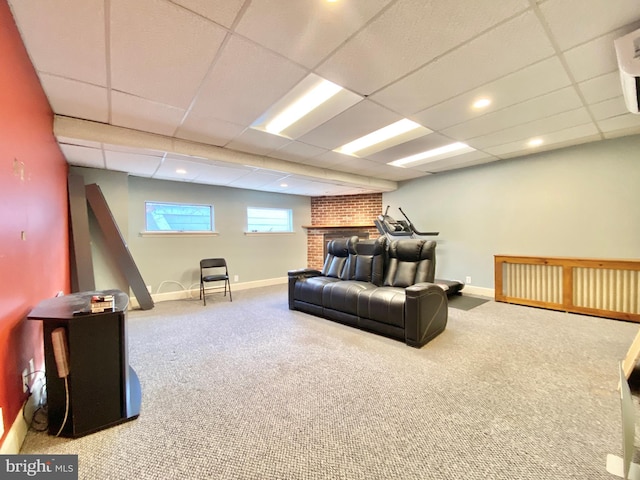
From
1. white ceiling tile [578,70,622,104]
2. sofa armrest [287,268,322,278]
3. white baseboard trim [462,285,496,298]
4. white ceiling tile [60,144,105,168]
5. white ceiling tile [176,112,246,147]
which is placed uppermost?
white ceiling tile [578,70,622,104]

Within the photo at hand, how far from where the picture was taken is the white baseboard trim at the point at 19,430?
1.29 m

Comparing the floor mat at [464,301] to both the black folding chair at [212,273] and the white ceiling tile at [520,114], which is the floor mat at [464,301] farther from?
the black folding chair at [212,273]

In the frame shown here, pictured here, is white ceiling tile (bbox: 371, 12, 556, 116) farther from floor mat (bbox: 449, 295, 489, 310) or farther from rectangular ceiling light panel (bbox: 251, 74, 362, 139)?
floor mat (bbox: 449, 295, 489, 310)

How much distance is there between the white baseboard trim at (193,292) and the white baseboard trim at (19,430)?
2965 mm

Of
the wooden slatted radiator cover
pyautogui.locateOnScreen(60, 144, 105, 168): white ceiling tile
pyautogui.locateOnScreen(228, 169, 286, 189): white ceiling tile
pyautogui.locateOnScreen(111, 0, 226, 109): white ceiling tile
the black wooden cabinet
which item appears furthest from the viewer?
pyautogui.locateOnScreen(228, 169, 286, 189): white ceiling tile

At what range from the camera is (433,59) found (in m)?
1.84

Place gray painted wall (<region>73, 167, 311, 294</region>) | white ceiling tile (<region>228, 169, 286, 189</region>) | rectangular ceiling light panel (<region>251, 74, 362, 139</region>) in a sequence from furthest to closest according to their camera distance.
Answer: white ceiling tile (<region>228, 169, 286, 189</region>) < gray painted wall (<region>73, 167, 311, 294</region>) < rectangular ceiling light panel (<region>251, 74, 362, 139</region>)

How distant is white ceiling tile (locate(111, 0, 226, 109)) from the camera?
1416 mm

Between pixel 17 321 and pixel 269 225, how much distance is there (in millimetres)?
4994

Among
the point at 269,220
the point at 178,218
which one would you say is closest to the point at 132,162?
the point at 178,218

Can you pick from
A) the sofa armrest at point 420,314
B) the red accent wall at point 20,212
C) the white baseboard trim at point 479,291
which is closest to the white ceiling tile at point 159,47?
the red accent wall at point 20,212

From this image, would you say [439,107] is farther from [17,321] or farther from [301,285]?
[17,321]

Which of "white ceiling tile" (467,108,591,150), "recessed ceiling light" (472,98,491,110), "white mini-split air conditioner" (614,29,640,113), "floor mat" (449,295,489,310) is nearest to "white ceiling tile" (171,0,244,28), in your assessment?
"recessed ceiling light" (472,98,491,110)

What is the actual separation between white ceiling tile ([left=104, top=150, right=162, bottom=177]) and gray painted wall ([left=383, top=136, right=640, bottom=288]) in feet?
15.8
